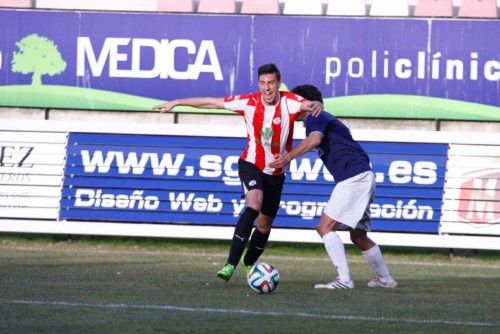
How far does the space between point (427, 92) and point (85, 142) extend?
4.68 metres

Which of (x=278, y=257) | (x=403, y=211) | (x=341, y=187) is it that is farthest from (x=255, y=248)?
(x=403, y=211)

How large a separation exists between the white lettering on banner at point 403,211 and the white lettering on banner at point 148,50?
10.1 feet

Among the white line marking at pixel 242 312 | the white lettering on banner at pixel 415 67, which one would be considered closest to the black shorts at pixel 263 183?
the white line marking at pixel 242 312

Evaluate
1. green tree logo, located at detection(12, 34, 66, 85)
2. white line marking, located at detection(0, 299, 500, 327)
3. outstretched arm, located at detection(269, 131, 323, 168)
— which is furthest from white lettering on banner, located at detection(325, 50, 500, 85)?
white line marking, located at detection(0, 299, 500, 327)

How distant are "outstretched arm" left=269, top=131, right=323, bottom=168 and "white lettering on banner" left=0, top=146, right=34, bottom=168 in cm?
715

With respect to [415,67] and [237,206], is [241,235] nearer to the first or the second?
[237,206]

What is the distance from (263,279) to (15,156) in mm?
7747

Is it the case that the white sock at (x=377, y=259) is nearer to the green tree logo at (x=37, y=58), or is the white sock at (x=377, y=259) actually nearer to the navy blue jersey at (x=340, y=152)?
the navy blue jersey at (x=340, y=152)

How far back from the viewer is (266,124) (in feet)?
40.2

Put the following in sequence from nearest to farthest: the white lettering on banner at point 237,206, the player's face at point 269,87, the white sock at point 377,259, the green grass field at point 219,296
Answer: the green grass field at point 219,296
the player's face at point 269,87
the white sock at point 377,259
the white lettering on banner at point 237,206

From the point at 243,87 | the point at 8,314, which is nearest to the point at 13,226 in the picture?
the point at 243,87

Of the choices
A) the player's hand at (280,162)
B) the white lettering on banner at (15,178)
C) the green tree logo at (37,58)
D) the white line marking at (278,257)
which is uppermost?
the green tree logo at (37,58)

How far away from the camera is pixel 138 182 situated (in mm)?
18438

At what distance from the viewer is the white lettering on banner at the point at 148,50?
19.3 m
